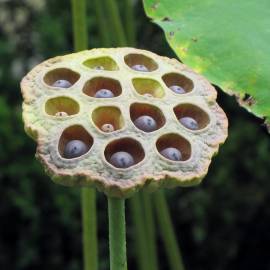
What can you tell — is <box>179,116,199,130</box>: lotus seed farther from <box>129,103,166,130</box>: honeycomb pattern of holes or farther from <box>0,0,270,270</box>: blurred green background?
<box>0,0,270,270</box>: blurred green background

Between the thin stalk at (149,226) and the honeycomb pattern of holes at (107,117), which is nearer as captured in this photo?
the honeycomb pattern of holes at (107,117)

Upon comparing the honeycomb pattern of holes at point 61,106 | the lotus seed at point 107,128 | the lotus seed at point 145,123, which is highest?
the lotus seed at point 145,123

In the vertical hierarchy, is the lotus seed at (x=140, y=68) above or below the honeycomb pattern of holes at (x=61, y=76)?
above

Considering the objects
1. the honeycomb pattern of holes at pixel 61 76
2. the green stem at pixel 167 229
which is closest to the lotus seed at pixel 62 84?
the honeycomb pattern of holes at pixel 61 76

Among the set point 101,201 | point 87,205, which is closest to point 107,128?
point 87,205

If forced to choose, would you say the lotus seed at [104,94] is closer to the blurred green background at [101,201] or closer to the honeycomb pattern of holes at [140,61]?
the honeycomb pattern of holes at [140,61]

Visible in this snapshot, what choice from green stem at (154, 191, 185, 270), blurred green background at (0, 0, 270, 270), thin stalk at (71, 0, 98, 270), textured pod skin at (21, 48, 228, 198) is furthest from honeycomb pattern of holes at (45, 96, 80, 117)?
blurred green background at (0, 0, 270, 270)

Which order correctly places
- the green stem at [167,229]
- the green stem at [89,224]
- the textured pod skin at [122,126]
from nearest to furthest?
the textured pod skin at [122,126] < the green stem at [89,224] < the green stem at [167,229]
